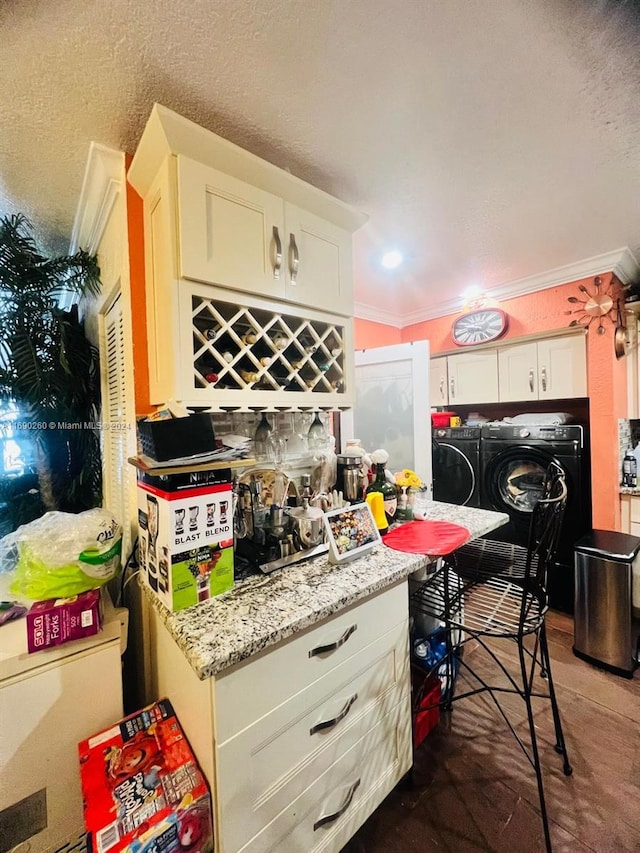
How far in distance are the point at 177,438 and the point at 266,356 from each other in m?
0.52

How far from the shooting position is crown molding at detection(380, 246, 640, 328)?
2281 millimetres

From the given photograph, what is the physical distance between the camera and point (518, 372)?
9.39 ft

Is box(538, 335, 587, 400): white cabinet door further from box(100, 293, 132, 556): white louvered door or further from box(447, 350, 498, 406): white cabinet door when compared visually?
box(100, 293, 132, 556): white louvered door

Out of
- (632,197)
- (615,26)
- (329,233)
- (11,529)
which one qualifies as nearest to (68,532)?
(11,529)

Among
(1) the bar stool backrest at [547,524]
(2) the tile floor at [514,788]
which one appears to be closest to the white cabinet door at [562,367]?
(1) the bar stool backrest at [547,524]

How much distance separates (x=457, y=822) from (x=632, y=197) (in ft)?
8.97

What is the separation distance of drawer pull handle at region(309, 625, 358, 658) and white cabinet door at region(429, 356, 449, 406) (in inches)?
104

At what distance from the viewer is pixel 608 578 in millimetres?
1931

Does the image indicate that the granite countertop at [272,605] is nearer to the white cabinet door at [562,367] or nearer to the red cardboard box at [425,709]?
the red cardboard box at [425,709]

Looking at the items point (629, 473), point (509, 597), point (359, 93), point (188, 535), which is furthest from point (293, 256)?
point (629, 473)

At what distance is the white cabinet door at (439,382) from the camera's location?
3318 mm

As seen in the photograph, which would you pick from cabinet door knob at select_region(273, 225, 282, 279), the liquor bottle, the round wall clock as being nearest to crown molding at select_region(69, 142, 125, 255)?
cabinet door knob at select_region(273, 225, 282, 279)

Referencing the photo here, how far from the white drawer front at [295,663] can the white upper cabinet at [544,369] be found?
229 centimetres

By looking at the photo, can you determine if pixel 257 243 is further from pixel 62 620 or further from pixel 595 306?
pixel 595 306
